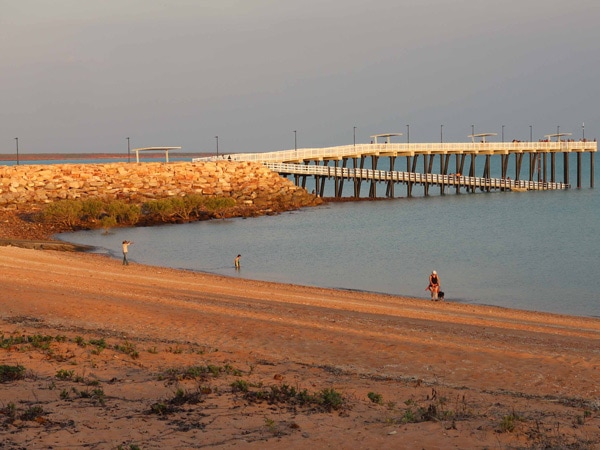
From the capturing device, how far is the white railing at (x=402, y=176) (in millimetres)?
66750

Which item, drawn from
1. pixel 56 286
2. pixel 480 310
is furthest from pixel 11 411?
pixel 480 310

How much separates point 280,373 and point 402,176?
64.1 m

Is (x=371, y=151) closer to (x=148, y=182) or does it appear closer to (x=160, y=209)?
(x=148, y=182)

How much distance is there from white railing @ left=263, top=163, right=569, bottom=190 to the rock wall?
54.3 inches

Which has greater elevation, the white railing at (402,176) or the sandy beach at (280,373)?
the white railing at (402,176)

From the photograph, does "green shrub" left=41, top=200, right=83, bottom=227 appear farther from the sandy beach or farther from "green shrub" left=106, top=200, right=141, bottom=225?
the sandy beach

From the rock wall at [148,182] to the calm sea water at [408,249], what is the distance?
4309 mm

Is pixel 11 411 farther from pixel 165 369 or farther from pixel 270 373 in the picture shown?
pixel 270 373

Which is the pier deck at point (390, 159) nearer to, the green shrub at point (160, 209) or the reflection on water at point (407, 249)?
the reflection on water at point (407, 249)

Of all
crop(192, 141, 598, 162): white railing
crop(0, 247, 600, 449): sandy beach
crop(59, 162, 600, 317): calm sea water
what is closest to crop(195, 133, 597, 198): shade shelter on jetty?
crop(192, 141, 598, 162): white railing

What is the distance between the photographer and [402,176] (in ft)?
244

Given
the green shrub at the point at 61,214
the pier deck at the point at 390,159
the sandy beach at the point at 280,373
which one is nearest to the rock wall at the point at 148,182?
the pier deck at the point at 390,159

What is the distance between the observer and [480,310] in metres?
22.8

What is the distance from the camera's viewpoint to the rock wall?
5781 centimetres
